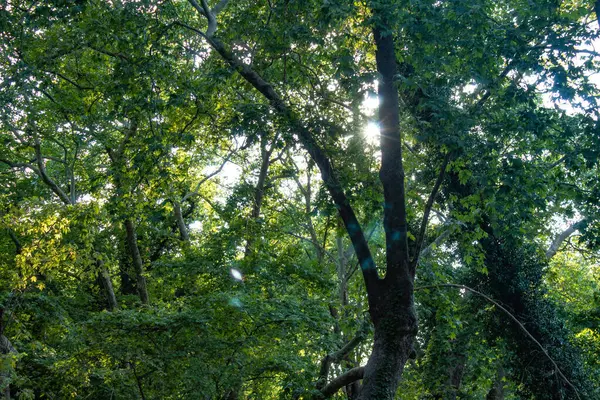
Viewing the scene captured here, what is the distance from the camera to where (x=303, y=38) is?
689 centimetres

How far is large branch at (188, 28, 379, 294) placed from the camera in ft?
21.2

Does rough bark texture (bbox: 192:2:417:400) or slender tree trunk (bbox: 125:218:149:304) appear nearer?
rough bark texture (bbox: 192:2:417:400)

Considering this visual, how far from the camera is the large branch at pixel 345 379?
7051 mm

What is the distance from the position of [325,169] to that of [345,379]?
276cm

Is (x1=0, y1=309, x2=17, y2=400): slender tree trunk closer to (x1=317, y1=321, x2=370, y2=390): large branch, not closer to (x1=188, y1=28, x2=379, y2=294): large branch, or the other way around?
(x1=317, y1=321, x2=370, y2=390): large branch

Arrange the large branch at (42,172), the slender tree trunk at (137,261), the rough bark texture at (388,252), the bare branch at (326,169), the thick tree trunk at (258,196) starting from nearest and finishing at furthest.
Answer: the rough bark texture at (388,252), the bare branch at (326,169), the thick tree trunk at (258,196), the large branch at (42,172), the slender tree trunk at (137,261)

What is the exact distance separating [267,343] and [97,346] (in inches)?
94.2

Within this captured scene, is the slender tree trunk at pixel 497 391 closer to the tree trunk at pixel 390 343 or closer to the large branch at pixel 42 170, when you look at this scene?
the tree trunk at pixel 390 343

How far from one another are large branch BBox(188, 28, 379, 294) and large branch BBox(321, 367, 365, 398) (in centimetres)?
132

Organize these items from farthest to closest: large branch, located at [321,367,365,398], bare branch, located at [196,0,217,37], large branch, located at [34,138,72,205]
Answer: large branch, located at [34,138,72,205] < bare branch, located at [196,0,217,37] < large branch, located at [321,367,365,398]

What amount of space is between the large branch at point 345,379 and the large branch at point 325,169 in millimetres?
1319

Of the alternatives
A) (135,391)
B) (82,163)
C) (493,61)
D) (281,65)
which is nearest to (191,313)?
(135,391)

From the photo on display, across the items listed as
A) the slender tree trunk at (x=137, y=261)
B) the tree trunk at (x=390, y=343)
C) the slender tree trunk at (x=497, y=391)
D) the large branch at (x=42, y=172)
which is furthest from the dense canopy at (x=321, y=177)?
the slender tree trunk at (x=497, y=391)

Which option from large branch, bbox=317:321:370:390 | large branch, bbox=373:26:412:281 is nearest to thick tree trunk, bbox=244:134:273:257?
large branch, bbox=317:321:370:390
